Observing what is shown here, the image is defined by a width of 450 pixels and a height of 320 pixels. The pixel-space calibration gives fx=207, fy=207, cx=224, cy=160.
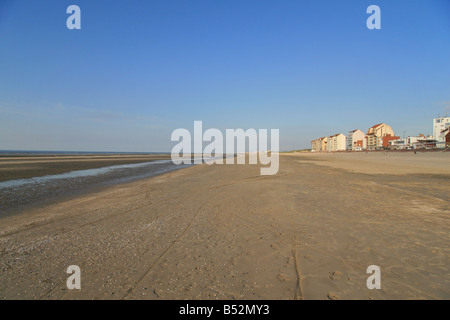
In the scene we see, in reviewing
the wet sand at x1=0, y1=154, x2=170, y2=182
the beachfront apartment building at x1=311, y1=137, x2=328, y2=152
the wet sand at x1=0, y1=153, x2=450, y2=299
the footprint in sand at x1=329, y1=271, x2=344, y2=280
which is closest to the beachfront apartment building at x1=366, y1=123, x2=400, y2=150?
the beachfront apartment building at x1=311, y1=137, x2=328, y2=152

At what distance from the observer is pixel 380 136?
123m

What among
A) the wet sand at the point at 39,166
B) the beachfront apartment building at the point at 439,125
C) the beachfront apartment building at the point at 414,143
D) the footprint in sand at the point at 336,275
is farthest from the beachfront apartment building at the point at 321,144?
the footprint in sand at the point at 336,275

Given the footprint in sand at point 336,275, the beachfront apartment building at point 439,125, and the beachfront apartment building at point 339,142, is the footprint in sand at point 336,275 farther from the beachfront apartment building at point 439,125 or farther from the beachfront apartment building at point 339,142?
the beachfront apartment building at point 339,142

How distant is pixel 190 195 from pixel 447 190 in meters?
13.0

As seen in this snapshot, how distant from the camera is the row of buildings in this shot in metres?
91.2

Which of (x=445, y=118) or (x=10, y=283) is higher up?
(x=445, y=118)

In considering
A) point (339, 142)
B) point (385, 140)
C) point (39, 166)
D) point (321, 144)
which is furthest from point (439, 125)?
point (39, 166)

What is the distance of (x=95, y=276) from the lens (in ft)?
11.7

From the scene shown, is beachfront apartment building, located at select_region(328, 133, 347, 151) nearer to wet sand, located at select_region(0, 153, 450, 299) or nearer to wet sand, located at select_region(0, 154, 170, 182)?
wet sand, located at select_region(0, 154, 170, 182)

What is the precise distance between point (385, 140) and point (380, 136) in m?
4.63

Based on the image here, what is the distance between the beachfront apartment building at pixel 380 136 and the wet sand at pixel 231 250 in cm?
13937
